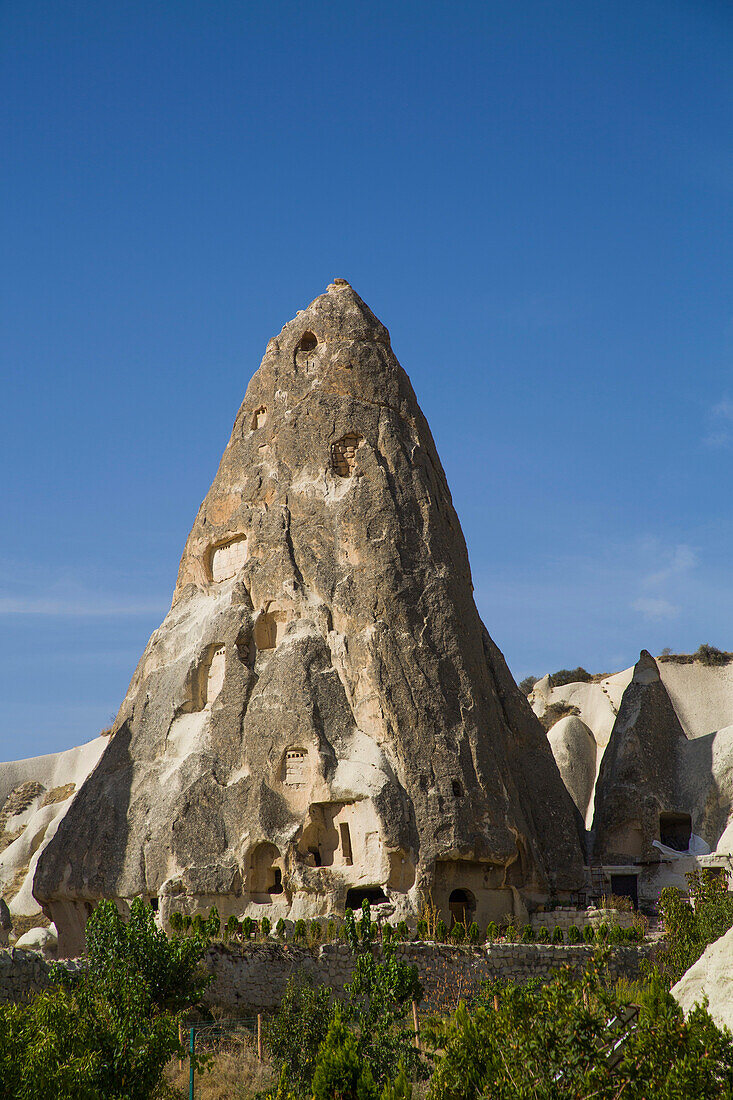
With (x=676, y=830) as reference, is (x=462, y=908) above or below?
below

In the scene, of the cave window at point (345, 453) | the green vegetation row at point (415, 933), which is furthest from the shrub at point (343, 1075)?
the cave window at point (345, 453)

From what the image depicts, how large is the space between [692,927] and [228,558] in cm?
1865

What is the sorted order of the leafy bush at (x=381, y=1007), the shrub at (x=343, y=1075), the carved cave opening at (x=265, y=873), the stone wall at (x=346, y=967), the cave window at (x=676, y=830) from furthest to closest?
1. the cave window at (x=676, y=830)
2. the carved cave opening at (x=265, y=873)
3. the stone wall at (x=346, y=967)
4. the leafy bush at (x=381, y=1007)
5. the shrub at (x=343, y=1075)

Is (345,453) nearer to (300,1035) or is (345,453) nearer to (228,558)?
(228,558)

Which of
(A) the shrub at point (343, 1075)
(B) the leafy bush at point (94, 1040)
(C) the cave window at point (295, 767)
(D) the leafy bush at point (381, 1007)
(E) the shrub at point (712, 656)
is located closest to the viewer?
(B) the leafy bush at point (94, 1040)

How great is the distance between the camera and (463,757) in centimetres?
2923

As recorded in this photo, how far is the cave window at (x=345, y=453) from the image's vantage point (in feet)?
112

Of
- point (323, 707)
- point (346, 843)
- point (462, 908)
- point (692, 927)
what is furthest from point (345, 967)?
point (323, 707)

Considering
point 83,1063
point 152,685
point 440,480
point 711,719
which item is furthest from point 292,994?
point 711,719

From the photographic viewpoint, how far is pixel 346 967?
68.9 ft

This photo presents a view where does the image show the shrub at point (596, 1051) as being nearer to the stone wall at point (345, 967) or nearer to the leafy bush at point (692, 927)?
the stone wall at point (345, 967)

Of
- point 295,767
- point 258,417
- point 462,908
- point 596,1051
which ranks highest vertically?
point 258,417

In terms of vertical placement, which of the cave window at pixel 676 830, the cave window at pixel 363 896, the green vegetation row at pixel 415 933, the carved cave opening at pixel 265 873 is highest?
the cave window at pixel 676 830

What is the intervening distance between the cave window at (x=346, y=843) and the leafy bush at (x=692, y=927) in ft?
26.7
